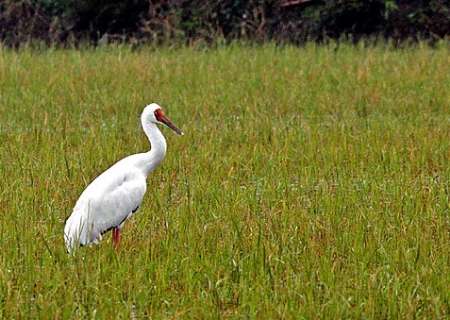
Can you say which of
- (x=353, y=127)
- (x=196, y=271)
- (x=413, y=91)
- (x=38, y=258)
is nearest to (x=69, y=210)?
(x=38, y=258)

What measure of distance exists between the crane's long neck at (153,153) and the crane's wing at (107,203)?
0.16 meters

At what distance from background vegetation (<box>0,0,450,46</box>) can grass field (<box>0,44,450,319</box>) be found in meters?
4.41

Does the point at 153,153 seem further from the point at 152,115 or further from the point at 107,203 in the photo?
the point at 107,203

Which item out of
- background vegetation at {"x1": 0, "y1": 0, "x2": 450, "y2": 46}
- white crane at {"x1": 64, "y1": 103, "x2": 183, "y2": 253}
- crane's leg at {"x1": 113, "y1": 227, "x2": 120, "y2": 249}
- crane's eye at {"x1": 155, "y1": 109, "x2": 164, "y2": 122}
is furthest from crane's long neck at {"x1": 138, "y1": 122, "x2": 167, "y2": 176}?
background vegetation at {"x1": 0, "y1": 0, "x2": 450, "y2": 46}

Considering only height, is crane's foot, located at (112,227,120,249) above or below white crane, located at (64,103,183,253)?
below

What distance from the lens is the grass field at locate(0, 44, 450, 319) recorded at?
16.9 feet

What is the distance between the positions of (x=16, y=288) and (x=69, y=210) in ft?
6.28

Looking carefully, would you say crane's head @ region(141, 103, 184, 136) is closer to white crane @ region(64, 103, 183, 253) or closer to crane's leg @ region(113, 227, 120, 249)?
white crane @ region(64, 103, 183, 253)

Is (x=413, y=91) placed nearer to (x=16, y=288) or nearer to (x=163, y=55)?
(x=163, y=55)

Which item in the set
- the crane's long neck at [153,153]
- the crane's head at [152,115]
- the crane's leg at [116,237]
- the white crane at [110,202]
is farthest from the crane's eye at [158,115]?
the crane's leg at [116,237]

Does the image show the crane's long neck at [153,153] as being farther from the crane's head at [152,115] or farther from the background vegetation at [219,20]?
the background vegetation at [219,20]

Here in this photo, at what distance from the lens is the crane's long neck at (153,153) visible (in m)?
6.68

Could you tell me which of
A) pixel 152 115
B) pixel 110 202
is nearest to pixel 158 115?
pixel 152 115

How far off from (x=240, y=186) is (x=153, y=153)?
1.27 meters
